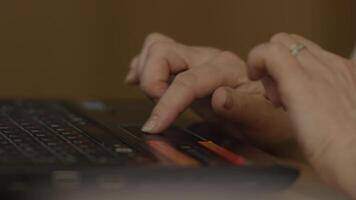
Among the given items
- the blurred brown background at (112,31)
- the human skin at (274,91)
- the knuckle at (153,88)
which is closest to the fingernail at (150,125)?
the human skin at (274,91)

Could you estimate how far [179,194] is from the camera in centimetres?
60

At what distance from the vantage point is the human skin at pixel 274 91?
29.5 inches

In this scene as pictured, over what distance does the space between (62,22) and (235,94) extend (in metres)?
0.94

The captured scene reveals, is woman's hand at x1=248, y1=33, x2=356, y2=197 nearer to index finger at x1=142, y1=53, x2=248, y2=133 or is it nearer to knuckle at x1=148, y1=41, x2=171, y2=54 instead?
index finger at x1=142, y1=53, x2=248, y2=133

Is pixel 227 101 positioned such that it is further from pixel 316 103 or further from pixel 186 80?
pixel 316 103

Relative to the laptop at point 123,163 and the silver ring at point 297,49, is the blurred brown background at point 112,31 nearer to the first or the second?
the laptop at point 123,163

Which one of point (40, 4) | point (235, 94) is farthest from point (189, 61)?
point (40, 4)

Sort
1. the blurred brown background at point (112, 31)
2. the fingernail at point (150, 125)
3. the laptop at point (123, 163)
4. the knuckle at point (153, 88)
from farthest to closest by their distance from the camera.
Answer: the blurred brown background at point (112, 31)
the knuckle at point (153, 88)
the fingernail at point (150, 125)
the laptop at point (123, 163)

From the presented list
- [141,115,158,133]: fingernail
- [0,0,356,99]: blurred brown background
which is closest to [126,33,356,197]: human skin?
[141,115,158,133]: fingernail

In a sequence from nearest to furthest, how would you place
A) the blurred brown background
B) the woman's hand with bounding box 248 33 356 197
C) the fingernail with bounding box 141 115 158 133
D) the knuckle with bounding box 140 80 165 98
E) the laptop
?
the laptop → the woman's hand with bounding box 248 33 356 197 → the fingernail with bounding box 141 115 158 133 → the knuckle with bounding box 140 80 165 98 → the blurred brown background

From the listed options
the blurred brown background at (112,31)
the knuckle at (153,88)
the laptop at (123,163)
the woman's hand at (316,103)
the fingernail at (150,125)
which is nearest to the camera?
the laptop at (123,163)

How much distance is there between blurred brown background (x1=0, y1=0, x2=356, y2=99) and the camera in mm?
1785

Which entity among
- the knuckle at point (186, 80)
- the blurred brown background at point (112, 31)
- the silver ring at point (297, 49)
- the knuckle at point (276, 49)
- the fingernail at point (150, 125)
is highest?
the knuckle at point (276, 49)

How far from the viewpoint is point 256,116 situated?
38.2 inches
